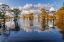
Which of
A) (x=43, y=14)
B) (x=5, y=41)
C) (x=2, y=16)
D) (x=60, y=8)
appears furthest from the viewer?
(x=43, y=14)

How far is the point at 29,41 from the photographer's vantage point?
745 cm

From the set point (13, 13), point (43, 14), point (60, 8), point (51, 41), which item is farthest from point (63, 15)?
point (51, 41)

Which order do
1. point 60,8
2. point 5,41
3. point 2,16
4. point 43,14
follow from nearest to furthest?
1. point 5,41
2. point 2,16
3. point 60,8
4. point 43,14

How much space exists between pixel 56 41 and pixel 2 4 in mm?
20837

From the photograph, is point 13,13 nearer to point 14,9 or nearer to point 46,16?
point 14,9

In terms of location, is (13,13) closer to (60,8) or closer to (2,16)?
(2,16)

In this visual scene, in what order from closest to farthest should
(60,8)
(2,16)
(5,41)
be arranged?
(5,41) < (2,16) < (60,8)

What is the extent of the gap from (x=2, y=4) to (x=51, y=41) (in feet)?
68.0

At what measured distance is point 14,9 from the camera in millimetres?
31406

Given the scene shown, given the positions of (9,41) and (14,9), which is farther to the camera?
(14,9)

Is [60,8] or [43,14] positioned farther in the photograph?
[43,14]

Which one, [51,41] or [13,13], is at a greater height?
[13,13]

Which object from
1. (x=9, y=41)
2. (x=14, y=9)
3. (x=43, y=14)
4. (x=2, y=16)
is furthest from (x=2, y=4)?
(x=9, y=41)

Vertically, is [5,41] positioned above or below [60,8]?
below
